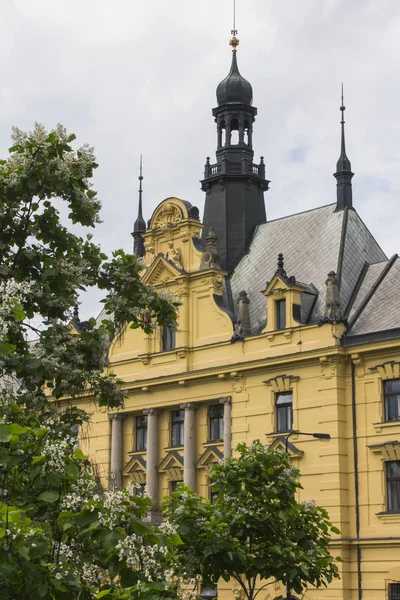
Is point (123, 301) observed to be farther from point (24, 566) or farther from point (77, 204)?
point (24, 566)

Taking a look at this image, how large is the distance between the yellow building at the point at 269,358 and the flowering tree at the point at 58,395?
79.7ft

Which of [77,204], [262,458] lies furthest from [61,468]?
[262,458]

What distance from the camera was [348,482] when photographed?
1736 inches

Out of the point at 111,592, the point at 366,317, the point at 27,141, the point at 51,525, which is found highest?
the point at 366,317

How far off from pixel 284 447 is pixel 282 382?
2688 mm

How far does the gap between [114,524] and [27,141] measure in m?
8.48

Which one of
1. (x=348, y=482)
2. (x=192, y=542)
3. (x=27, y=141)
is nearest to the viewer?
(x=27, y=141)

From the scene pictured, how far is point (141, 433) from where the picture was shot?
175 ft

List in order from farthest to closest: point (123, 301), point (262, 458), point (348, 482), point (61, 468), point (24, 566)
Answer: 1. point (348, 482)
2. point (262, 458)
3. point (123, 301)
4. point (61, 468)
5. point (24, 566)

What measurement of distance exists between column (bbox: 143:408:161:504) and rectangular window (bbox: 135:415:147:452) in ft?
3.59

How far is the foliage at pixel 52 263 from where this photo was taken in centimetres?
1830

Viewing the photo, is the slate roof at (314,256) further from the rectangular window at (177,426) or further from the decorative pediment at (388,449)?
the decorative pediment at (388,449)

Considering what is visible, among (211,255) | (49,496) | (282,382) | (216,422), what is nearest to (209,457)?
(216,422)

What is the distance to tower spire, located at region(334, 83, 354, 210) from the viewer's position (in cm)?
5109
